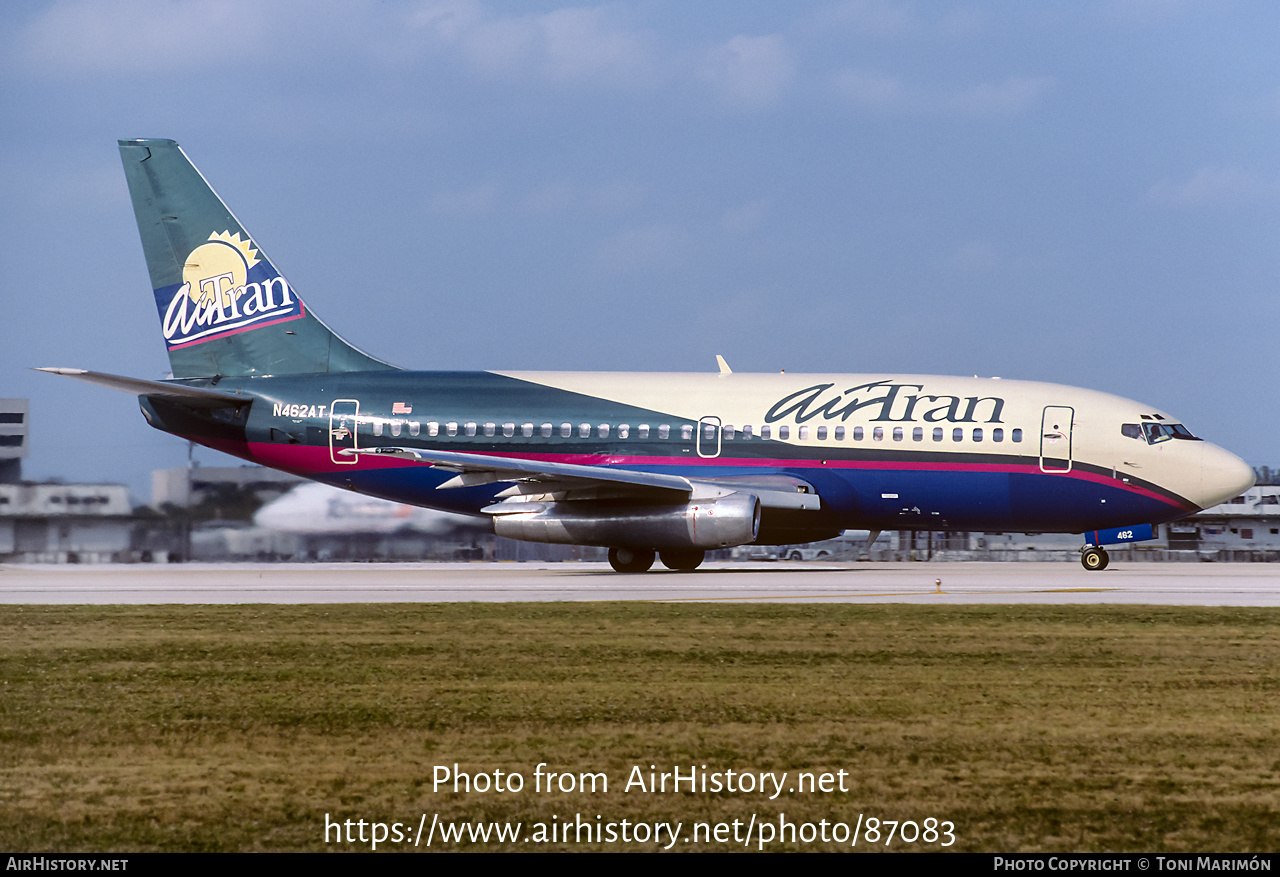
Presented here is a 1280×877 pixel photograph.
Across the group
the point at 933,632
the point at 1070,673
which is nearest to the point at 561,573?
the point at 933,632

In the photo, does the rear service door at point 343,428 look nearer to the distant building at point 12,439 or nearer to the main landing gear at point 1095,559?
the distant building at point 12,439

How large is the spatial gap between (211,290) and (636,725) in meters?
27.1

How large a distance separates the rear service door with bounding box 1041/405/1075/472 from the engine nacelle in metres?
6.17

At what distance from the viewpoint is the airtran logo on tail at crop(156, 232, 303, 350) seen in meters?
33.7

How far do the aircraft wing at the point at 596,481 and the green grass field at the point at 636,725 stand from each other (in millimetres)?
10856

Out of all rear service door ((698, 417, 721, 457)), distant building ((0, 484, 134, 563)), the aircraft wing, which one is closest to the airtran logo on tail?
distant building ((0, 484, 134, 563))

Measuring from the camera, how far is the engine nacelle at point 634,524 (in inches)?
1105

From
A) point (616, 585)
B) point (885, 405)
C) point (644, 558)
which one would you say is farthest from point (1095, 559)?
point (616, 585)

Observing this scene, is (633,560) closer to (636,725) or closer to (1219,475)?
(1219,475)

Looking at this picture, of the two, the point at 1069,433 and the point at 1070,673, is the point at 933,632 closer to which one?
the point at 1070,673

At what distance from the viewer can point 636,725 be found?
9.73 metres

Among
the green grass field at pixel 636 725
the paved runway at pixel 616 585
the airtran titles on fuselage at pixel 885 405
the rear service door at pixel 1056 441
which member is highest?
the airtran titles on fuselage at pixel 885 405

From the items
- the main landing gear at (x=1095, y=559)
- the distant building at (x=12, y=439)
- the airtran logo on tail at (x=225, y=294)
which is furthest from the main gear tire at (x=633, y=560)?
the distant building at (x=12, y=439)
